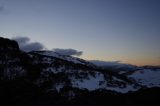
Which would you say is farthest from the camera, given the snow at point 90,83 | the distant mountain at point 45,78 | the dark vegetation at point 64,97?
the snow at point 90,83

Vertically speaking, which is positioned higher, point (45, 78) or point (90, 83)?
point (45, 78)

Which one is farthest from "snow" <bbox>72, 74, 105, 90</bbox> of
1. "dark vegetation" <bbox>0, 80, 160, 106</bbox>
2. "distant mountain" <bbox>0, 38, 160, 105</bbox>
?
"dark vegetation" <bbox>0, 80, 160, 106</bbox>

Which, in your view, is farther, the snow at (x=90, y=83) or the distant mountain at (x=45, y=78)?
the snow at (x=90, y=83)

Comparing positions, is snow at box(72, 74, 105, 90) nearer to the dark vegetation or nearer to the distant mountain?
the distant mountain

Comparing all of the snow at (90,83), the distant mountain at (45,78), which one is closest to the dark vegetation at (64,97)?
the distant mountain at (45,78)

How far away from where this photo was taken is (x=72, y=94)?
124875mm

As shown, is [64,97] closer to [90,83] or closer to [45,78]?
[45,78]

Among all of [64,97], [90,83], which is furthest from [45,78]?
[90,83]

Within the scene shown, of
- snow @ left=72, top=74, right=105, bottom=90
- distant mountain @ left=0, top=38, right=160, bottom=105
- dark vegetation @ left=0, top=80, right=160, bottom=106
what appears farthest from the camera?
snow @ left=72, top=74, right=105, bottom=90

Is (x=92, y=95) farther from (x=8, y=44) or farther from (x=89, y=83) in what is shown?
(x=8, y=44)

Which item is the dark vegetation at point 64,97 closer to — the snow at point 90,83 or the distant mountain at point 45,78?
the distant mountain at point 45,78

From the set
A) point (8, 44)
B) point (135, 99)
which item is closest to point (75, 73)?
point (8, 44)

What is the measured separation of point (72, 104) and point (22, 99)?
127 feet

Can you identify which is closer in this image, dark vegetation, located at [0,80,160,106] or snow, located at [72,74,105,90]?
dark vegetation, located at [0,80,160,106]
